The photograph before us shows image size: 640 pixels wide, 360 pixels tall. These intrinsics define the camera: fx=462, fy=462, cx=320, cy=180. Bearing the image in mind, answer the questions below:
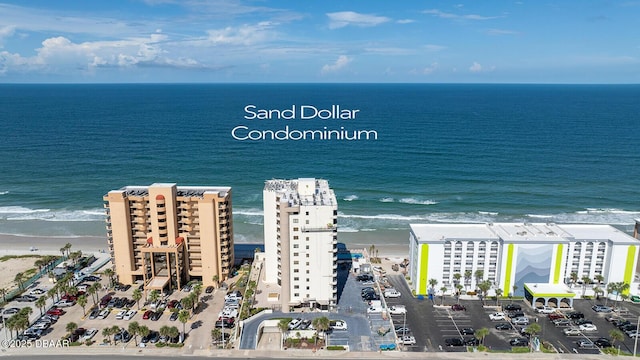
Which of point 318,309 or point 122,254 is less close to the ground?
point 122,254

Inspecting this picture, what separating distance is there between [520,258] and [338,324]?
30543 mm

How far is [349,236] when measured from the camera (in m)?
102

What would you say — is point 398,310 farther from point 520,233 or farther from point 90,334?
point 90,334

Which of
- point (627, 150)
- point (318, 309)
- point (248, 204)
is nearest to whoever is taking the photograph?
point (318, 309)

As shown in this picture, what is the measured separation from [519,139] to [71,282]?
16770 cm

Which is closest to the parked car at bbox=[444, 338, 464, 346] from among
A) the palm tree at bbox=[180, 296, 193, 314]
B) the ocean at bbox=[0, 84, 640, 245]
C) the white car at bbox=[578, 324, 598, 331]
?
the white car at bbox=[578, 324, 598, 331]

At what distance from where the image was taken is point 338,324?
204ft

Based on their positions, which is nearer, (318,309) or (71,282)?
(318,309)

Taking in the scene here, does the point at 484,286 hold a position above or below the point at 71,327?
above

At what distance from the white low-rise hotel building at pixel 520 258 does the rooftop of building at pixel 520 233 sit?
140 millimetres

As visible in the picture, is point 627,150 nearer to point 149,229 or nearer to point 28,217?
point 149,229

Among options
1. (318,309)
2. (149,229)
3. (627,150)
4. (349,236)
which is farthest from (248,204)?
(627,150)

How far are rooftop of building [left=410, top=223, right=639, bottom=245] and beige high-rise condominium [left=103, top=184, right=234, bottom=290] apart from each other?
3223cm

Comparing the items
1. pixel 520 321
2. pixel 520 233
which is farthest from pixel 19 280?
pixel 520 233
